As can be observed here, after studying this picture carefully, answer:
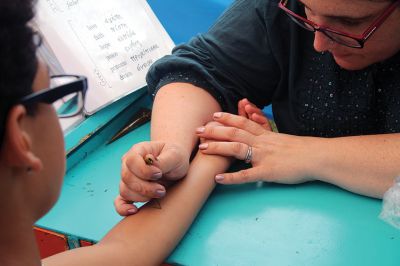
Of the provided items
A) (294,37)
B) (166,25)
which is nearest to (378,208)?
(294,37)

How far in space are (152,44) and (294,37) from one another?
47 centimetres

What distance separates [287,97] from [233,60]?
0.15 m

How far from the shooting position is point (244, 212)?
0.87m

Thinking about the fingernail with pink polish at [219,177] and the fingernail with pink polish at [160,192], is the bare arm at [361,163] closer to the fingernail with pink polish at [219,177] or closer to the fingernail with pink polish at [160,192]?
the fingernail with pink polish at [219,177]

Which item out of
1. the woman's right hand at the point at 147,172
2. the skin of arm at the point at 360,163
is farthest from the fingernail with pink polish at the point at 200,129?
the skin of arm at the point at 360,163

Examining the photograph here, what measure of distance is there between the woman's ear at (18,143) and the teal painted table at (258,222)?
359 mm

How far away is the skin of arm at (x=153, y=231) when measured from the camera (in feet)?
2.39

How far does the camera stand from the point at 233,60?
41.9 inches

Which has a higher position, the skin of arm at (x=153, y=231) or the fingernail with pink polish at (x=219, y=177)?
the skin of arm at (x=153, y=231)

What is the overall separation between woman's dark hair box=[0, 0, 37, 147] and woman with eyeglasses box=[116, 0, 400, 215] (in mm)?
320

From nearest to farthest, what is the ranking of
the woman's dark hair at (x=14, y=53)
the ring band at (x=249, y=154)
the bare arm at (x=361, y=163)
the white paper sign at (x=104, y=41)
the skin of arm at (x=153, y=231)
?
the woman's dark hair at (x=14, y=53)
the skin of arm at (x=153, y=231)
the bare arm at (x=361, y=163)
the ring band at (x=249, y=154)
the white paper sign at (x=104, y=41)

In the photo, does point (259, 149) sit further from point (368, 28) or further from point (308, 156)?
point (368, 28)

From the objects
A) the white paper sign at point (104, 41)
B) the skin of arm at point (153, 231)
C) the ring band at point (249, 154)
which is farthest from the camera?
the white paper sign at point (104, 41)

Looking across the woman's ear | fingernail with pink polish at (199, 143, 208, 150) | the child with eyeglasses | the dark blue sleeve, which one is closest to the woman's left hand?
fingernail with pink polish at (199, 143, 208, 150)
